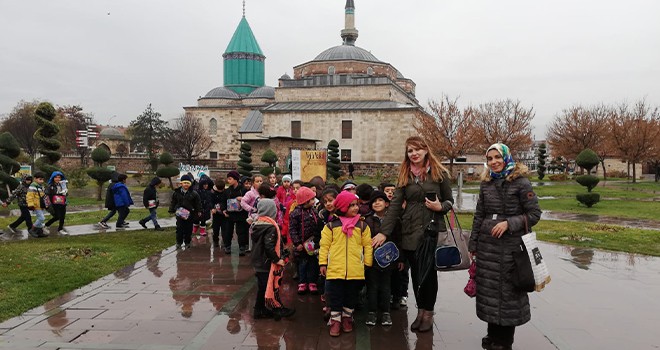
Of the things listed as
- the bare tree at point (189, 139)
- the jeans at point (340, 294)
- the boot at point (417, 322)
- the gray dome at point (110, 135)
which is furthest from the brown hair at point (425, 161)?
the gray dome at point (110, 135)

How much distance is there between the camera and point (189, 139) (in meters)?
45.3

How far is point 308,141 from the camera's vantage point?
36.8 meters

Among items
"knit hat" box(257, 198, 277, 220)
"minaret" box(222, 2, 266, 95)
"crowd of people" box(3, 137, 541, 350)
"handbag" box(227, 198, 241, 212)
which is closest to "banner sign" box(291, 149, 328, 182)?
"handbag" box(227, 198, 241, 212)

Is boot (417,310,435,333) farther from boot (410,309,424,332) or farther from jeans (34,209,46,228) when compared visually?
jeans (34,209,46,228)

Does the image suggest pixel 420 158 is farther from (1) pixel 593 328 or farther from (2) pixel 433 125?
(2) pixel 433 125

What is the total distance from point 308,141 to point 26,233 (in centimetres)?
2710

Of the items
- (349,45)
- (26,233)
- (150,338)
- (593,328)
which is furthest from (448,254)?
(349,45)

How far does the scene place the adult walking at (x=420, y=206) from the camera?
432 centimetres

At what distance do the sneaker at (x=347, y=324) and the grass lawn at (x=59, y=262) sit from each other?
3578 mm

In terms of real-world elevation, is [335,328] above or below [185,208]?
below

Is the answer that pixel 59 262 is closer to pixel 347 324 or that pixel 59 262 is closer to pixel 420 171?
pixel 347 324

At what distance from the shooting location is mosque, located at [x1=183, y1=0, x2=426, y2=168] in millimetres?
39031

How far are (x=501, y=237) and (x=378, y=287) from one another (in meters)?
1.42

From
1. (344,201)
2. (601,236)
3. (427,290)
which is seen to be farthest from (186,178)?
(601,236)
